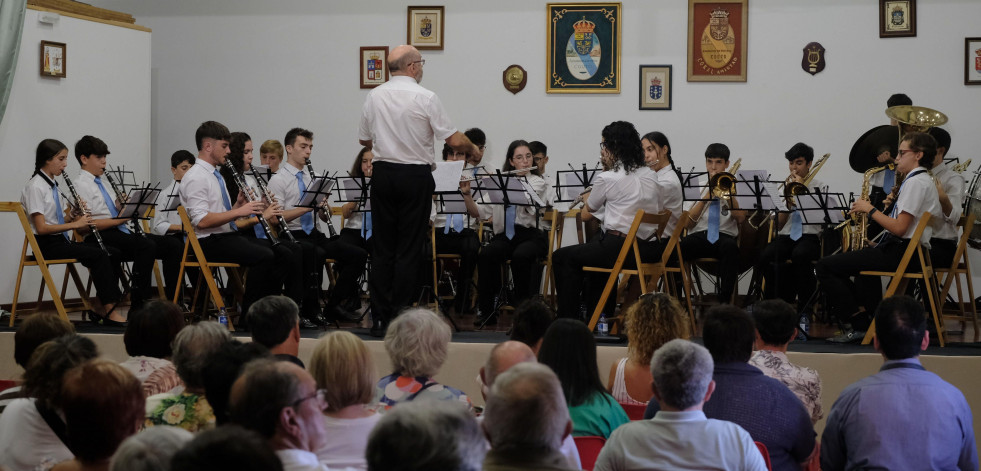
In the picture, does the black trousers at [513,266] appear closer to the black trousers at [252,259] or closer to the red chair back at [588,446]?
the black trousers at [252,259]

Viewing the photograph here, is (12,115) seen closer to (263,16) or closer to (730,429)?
(263,16)

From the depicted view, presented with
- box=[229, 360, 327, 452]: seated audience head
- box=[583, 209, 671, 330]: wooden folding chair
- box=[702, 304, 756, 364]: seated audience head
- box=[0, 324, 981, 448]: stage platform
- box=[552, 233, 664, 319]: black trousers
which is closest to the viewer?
box=[229, 360, 327, 452]: seated audience head

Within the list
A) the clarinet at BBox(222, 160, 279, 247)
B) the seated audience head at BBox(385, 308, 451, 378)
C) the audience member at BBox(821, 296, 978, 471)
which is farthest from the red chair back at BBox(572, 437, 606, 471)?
the clarinet at BBox(222, 160, 279, 247)

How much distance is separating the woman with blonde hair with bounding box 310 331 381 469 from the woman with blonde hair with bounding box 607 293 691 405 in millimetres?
1291

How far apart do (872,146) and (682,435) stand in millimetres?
5587

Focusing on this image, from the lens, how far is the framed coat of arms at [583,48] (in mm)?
8383

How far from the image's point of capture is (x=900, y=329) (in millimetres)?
3047

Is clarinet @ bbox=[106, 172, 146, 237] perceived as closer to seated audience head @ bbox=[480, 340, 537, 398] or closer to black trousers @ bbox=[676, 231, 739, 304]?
black trousers @ bbox=[676, 231, 739, 304]

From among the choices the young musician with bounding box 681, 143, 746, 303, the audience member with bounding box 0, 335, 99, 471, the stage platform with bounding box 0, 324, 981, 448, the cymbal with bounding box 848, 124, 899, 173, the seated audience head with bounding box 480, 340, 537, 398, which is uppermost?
the cymbal with bounding box 848, 124, 899, 173

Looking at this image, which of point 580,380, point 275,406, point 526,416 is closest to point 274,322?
point 580,380

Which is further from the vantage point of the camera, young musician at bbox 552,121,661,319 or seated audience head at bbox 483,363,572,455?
young musician at bbox 552,121,661,319

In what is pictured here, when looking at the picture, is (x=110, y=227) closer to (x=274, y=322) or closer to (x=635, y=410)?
(x=274, y=322)

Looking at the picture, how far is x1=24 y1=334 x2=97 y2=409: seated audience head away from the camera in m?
2.53

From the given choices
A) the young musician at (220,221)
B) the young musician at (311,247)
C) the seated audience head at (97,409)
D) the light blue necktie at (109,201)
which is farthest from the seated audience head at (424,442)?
the light blue necktie at (109,201)
